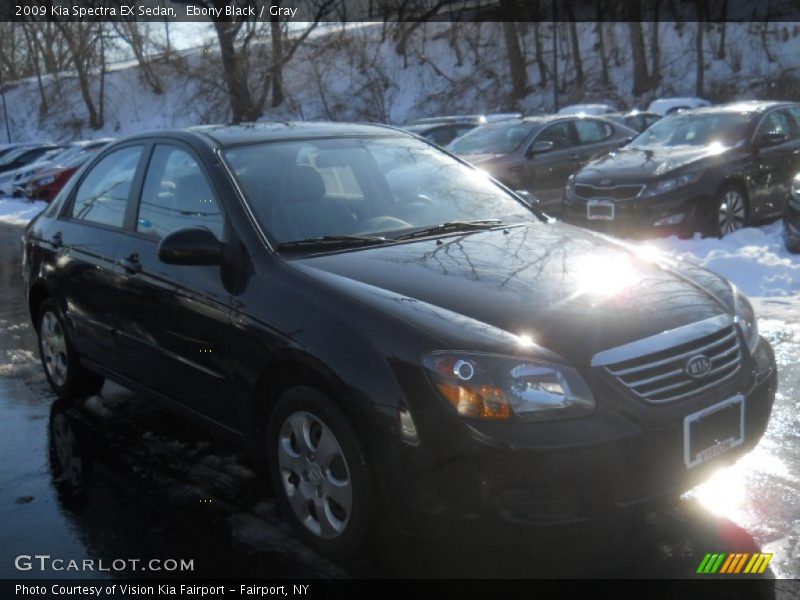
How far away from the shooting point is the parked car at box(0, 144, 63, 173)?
25703mm

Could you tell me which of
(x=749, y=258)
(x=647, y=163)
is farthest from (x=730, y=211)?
(x=749, y=258)

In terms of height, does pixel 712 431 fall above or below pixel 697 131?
below

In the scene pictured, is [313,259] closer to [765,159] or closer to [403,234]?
[403,234]

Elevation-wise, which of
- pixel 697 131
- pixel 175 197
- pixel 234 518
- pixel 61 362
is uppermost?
pixel 175 197

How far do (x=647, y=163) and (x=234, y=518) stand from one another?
26.2 ft

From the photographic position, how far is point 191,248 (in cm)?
386

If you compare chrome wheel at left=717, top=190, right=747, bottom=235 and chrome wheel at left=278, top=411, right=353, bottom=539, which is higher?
chrome wheel at left=278, top=411, right=353, bottom=539

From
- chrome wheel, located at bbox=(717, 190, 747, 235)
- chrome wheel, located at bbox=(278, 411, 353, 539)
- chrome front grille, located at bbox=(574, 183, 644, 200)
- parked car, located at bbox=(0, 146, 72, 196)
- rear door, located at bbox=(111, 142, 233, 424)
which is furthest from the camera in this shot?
parked car, located at bbox=(0, 146, 72, 196)

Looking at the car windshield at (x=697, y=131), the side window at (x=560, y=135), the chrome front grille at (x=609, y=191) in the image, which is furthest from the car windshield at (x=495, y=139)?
the chrome front grille at (x=609, y=191)

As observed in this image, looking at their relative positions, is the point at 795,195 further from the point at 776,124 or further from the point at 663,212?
the point at 776,124

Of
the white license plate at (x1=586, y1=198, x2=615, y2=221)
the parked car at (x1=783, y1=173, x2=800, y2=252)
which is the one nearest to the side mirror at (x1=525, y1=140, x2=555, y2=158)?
the white license plate at (x1=586, y1=198, x2=615, y2=221)

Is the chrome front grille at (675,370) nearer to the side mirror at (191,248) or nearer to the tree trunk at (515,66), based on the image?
the side mirror at (191,248)

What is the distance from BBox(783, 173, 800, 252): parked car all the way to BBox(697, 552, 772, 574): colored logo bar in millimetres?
6062

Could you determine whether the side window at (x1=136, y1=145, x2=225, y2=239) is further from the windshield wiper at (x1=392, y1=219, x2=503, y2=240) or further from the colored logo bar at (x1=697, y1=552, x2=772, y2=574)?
the colored logo bar at (x1=697, y1=552, x2=772, y2=574)
